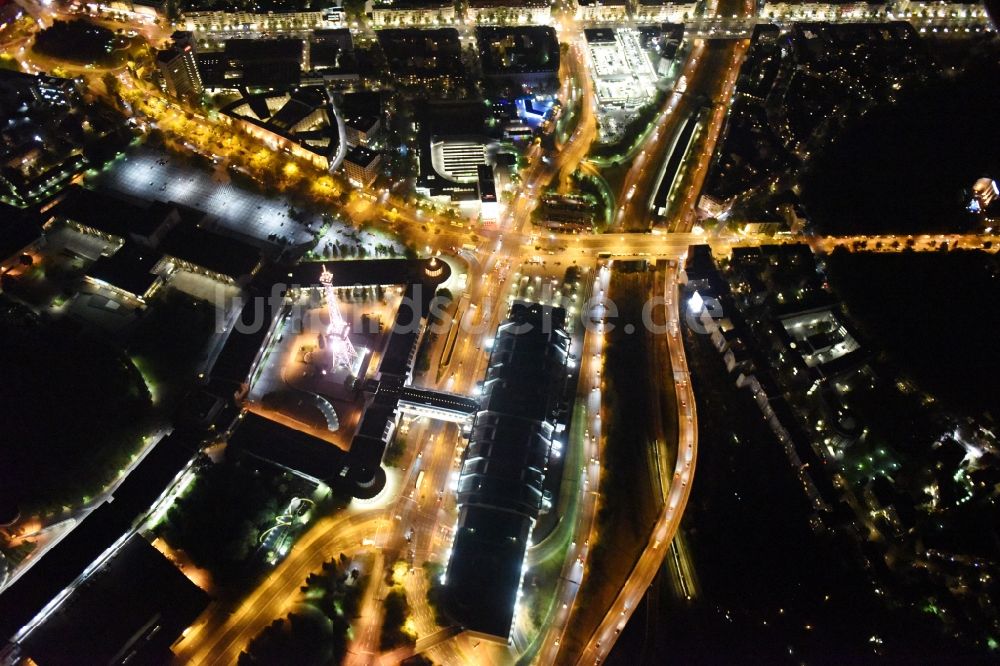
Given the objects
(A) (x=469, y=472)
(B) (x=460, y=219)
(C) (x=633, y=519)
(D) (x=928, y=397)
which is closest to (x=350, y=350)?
(A) (x=469, y=472)

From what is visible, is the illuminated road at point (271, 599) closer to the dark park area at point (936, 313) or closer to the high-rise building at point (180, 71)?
the dark park area at point (936, 313)

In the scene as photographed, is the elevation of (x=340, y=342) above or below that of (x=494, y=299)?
below

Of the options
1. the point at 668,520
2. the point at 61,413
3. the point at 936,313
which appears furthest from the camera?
the point at 936,313

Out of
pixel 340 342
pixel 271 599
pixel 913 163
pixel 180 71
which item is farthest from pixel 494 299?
pixel 913 163

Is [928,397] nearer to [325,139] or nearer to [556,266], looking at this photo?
[556,266]

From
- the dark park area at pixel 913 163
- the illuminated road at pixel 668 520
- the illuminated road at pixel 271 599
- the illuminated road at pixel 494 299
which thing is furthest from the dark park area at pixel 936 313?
the illuminated road at pixel 271 599

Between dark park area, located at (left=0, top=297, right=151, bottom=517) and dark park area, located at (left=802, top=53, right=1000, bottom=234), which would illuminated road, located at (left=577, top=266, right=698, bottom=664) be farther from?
dark park area, located at (left=0, top=297, right=151, bottom=517)

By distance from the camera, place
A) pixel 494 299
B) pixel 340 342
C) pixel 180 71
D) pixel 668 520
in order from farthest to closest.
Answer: pixel 180 71, pixel 494 299, pixel 340 342, pixel 668 520

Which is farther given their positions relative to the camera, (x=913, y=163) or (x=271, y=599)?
(x=913, y=163)

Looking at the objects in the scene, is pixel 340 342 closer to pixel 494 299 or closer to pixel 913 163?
pixel 494 299
